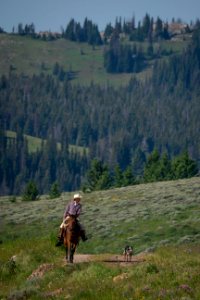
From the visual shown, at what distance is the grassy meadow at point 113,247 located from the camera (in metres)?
18.8

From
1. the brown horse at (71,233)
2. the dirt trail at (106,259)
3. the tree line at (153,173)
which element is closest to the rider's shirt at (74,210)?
the brown horse at (71,233)

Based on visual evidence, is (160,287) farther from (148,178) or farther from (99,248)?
(148,178)

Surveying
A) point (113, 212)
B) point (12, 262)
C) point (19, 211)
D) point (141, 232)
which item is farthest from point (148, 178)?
point (12, 262)

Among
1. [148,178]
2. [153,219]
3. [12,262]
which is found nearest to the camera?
[12,262]

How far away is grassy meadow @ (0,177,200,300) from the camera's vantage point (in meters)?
18.8

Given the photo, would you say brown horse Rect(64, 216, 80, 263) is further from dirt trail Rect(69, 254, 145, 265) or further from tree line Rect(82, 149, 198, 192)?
tree line Rect(82, 149, 198, 192)

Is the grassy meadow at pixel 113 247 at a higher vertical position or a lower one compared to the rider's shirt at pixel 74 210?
lower

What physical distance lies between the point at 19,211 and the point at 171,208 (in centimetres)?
1877

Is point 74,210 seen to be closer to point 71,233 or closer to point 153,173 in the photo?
point 71,233

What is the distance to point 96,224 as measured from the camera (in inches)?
1966

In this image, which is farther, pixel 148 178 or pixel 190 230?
pixel 148 178

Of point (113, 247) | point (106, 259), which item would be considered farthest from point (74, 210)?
point (113, 247)

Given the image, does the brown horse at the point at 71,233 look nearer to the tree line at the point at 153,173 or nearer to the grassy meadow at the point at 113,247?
the grassy meadow at the point at 113,247

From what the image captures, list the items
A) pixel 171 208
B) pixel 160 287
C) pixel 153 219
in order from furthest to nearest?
pixel 171 208 → pixel 153 219 → pixel 160 287
